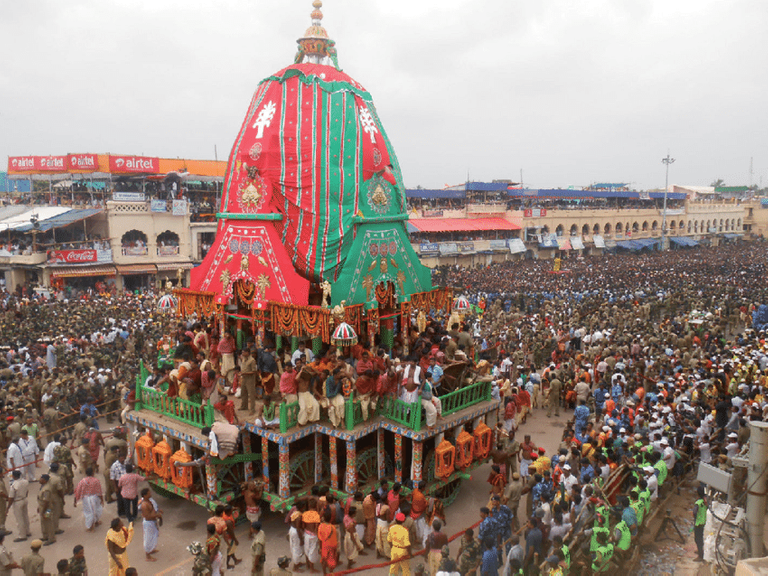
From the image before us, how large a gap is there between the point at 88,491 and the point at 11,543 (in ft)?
4.77

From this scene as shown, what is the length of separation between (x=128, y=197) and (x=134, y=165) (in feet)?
9.43

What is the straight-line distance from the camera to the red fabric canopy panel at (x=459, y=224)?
138 ft

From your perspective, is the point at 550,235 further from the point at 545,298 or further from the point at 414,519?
the point at 414,519

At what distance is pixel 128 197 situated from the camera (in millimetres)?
31406

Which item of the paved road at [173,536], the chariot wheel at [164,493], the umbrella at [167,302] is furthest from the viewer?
the umbrella at [167,302]

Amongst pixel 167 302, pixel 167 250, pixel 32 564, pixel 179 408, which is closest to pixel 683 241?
pixel 167 250

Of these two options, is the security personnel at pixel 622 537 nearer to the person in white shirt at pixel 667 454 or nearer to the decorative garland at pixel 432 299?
the person in white shirt at pixel 667 454

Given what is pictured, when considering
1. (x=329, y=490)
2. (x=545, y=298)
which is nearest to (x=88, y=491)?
(x=329, y=490)

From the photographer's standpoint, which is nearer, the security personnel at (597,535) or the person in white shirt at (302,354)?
the security personnel at (597,535)

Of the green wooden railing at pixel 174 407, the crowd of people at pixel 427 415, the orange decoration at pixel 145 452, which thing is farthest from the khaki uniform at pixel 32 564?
the green wooden railing at pixel 174 407

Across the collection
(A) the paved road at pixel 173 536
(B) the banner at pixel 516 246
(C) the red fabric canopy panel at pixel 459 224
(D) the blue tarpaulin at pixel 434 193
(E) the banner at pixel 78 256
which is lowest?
(A) the paved road at pixel 173 536

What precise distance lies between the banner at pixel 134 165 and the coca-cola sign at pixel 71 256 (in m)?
5.79

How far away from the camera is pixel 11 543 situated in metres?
9.39

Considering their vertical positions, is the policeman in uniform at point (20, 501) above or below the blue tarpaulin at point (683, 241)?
below
